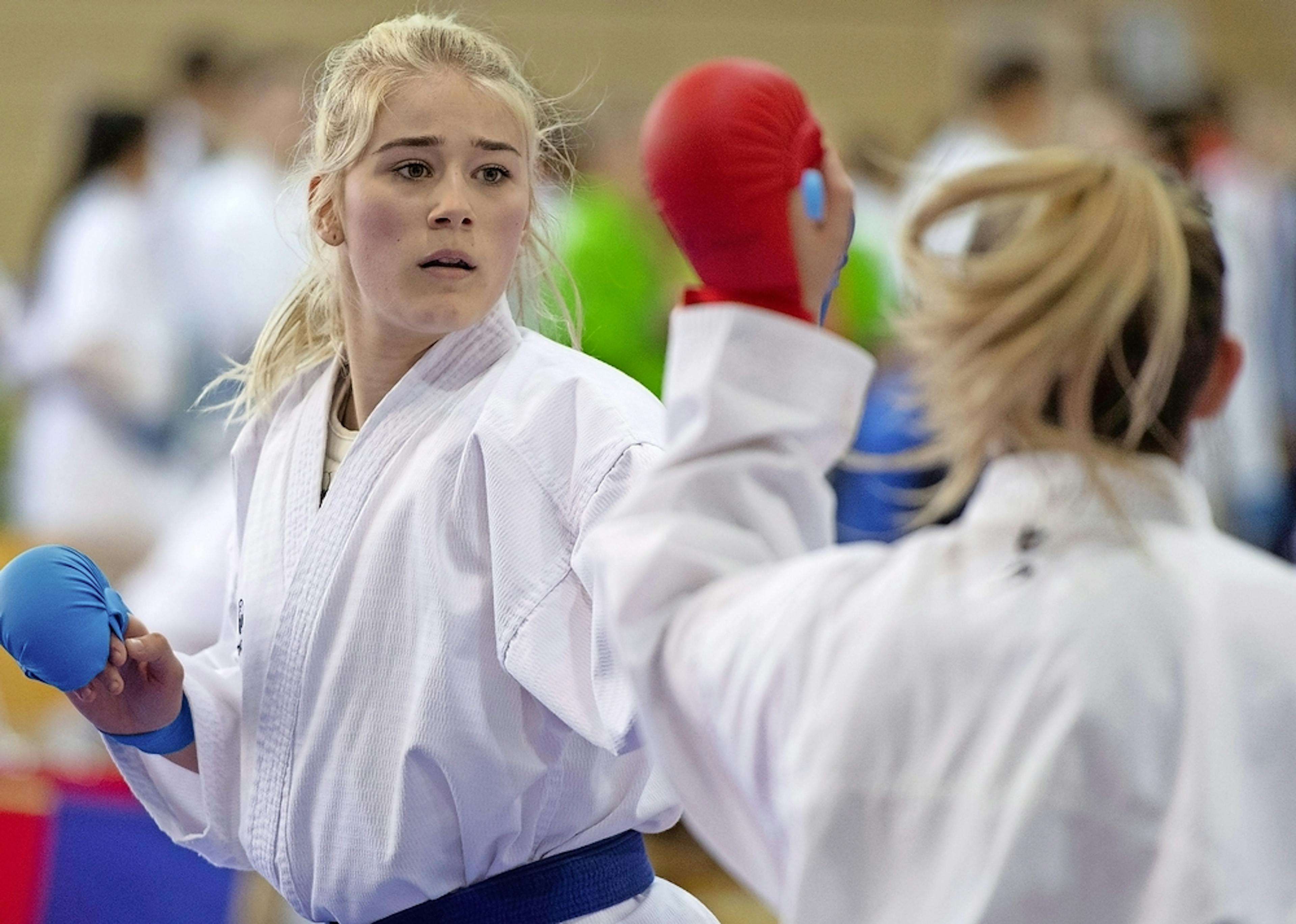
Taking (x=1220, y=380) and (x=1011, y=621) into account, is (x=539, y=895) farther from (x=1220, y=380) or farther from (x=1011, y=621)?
(x=1220, y=380)

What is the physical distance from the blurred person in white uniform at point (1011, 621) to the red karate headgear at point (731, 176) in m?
0.07

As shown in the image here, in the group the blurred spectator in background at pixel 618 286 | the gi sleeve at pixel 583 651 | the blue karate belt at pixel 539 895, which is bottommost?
the blurred spectator in background at pixel 618 286

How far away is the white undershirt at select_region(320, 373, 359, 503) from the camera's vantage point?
73.5 inches

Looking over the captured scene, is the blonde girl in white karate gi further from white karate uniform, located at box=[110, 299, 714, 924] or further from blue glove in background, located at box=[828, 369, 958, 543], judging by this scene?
blue glove in background, located at box=[828, 369, 958, 543]

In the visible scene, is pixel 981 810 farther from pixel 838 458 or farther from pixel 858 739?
pixel 838 458

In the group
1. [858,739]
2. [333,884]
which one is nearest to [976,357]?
[858,739]

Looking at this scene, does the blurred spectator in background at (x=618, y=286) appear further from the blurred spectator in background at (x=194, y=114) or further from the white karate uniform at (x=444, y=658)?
the white karate uniform at (x=444, y=658)

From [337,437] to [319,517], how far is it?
0.15 m

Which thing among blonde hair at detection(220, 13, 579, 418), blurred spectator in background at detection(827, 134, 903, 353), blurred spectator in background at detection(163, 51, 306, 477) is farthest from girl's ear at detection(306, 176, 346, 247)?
blurred spectator in background at detection(163, 51, 306, 477)

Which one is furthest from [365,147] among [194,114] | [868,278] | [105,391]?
[194,114]

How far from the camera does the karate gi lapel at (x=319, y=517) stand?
174 centimetres

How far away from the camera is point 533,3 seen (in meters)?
9.99

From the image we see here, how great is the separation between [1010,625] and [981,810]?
137mm

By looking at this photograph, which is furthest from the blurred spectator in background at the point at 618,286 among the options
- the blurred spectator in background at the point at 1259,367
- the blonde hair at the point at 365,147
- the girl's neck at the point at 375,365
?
the girl's neck at the point at 375,365
